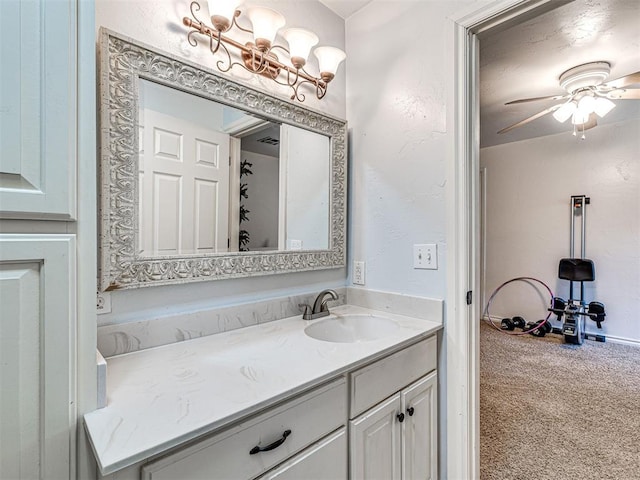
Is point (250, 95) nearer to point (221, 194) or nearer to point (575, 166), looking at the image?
point (221, 194)

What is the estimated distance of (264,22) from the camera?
1.28 meters

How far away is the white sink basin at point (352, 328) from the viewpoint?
149 cm

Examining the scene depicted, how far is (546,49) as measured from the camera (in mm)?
2143

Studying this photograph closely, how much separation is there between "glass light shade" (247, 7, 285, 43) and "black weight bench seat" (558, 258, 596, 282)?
3.94 metres

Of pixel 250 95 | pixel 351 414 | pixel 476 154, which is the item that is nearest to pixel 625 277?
pixel 476 154

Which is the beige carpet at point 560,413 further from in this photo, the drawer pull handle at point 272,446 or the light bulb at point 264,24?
the light bulb at point 264,24

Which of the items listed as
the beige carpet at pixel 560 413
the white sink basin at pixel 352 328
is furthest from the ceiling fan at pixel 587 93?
the beige carpet at pixel 560 413

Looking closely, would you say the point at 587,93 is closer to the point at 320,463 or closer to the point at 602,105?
the point at 602,105

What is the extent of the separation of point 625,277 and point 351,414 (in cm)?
404

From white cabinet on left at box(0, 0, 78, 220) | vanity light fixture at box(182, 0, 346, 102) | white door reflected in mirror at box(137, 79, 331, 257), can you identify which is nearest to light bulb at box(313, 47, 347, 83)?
vanity light fixture at box(182, 0, 346, 102)

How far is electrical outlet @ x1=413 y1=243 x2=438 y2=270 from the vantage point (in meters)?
1.46

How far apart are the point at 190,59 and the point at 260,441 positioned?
132 cm

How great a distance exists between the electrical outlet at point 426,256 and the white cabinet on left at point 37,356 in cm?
129

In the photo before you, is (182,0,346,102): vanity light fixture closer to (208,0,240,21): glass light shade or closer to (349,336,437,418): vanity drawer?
(208,0,240,21): glass light shade
